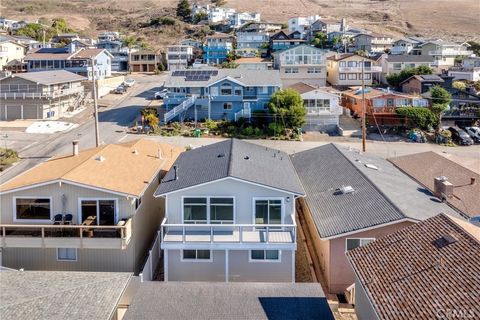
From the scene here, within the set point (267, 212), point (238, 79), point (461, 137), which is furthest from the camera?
point (238, 79)

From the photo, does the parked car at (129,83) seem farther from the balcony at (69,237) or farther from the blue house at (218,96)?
the balcony at (69,237)

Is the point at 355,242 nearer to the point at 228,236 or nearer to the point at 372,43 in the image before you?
the point at 228,236

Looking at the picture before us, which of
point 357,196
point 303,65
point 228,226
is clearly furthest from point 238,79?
point 228,226

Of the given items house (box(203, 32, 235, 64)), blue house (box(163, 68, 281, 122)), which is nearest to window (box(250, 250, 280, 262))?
blue house (box(163, 68, 281, 122))

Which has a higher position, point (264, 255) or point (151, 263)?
point (264, 255)

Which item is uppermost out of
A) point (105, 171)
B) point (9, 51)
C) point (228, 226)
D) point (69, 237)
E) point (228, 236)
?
point (9, 51)

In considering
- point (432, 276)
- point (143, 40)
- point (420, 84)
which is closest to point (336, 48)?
point (420, 84)
